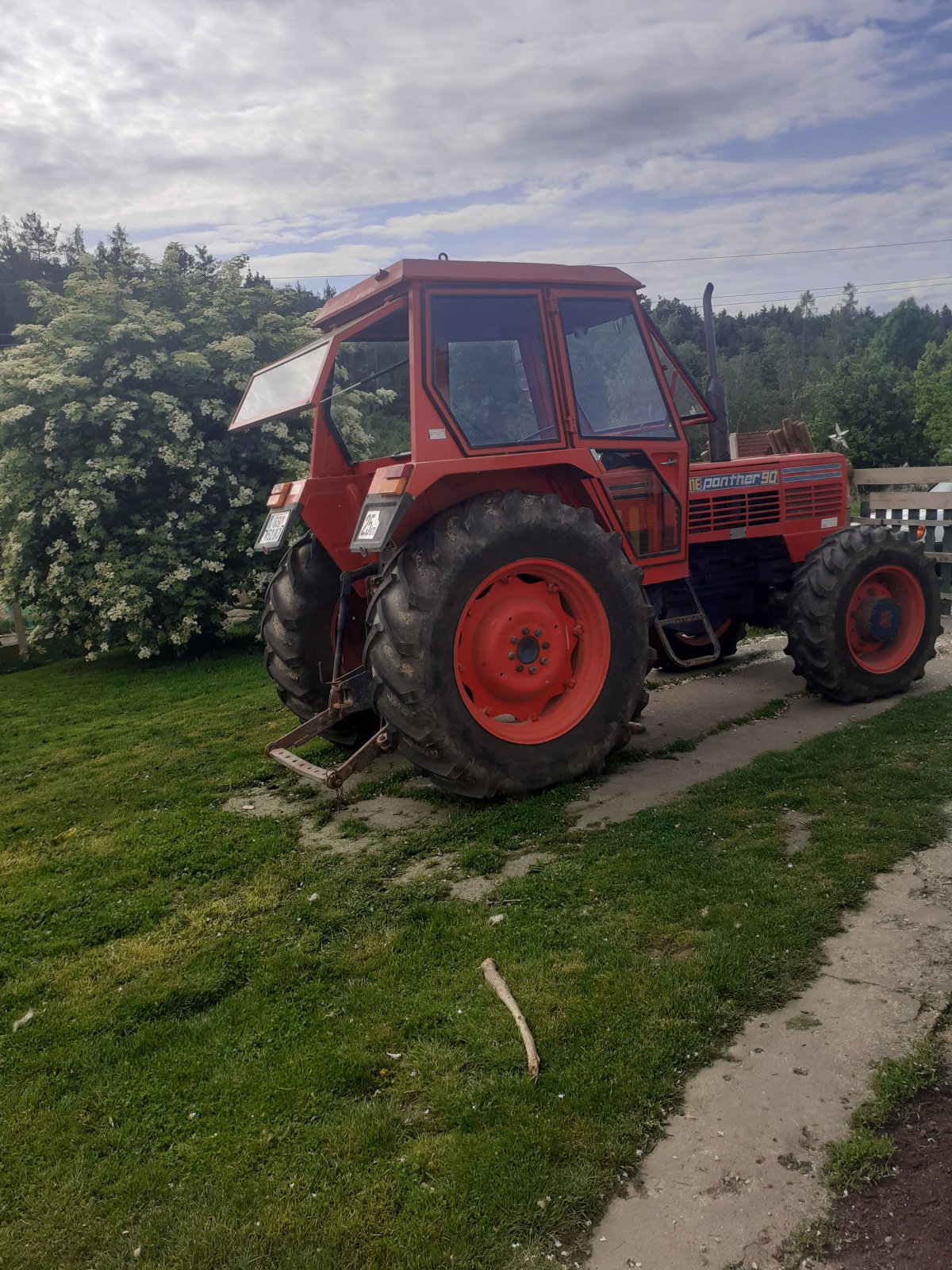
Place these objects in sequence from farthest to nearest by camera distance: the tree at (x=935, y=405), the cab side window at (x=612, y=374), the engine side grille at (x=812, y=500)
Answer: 1. the tree at (x=935, y=405)
2. the engine side grille at (x=812, y=500)
3. the cab side window at (x=612, y=374)

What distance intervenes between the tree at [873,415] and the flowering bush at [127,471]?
76.4ft

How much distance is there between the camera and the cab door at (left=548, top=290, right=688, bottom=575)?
5.11 metres

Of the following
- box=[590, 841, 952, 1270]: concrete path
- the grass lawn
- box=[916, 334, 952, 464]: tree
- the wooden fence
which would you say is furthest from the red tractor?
box=[916, 334, 952, 464]: tree

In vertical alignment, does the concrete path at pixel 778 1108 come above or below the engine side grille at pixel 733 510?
below

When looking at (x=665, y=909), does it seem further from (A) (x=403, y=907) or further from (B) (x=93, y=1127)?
(B) (x=93, y=1127)

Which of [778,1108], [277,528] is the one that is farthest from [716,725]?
[778,1108]

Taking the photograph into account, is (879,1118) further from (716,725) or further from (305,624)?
(305,624)

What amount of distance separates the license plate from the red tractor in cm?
2

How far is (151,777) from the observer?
5758mm

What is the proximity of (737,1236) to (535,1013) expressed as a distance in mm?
910

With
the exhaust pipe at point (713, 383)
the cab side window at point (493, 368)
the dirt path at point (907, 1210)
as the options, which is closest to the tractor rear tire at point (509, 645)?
the cab side window at point (493, 368)

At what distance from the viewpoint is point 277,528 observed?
5469 mm

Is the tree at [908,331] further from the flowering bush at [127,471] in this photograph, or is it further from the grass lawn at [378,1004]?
the grass lawn at [378,1004]

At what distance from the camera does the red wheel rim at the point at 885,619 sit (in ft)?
19.9
